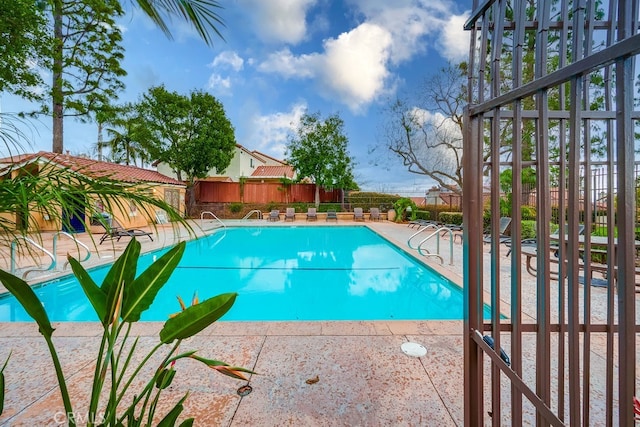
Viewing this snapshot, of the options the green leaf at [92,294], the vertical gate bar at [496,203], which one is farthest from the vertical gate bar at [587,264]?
the green leaf at [92,294]

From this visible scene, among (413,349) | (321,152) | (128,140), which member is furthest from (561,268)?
(128,140)

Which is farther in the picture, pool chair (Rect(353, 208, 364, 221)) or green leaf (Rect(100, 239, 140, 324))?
pool chair (Rect(353, 208, 364, 221))

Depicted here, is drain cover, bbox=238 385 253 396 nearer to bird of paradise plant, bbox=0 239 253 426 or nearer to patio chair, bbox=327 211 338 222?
bird of paradise plant, bbox=0 239 253 426

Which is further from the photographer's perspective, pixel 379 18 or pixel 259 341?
pixel 379 18

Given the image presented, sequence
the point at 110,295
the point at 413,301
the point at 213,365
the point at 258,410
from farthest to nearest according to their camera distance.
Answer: the point at 413,301 < the point at 258,410 < the point at 213,365 < the point at 110,295

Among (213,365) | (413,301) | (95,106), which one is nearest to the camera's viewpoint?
(213,365)

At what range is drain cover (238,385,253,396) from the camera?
2072 millimetres

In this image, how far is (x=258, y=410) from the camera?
191cm

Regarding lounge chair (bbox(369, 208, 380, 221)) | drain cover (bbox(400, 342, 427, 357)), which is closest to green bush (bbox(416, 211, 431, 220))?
lounge chair (bbox(369, 208, 380, 221))

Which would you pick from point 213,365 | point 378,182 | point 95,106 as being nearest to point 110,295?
point 213,365

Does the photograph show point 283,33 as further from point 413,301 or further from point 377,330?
point 377,330

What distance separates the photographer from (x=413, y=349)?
2664mm

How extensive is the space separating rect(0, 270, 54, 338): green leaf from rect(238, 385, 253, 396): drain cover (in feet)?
4.57

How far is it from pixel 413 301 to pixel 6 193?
5250 mm
